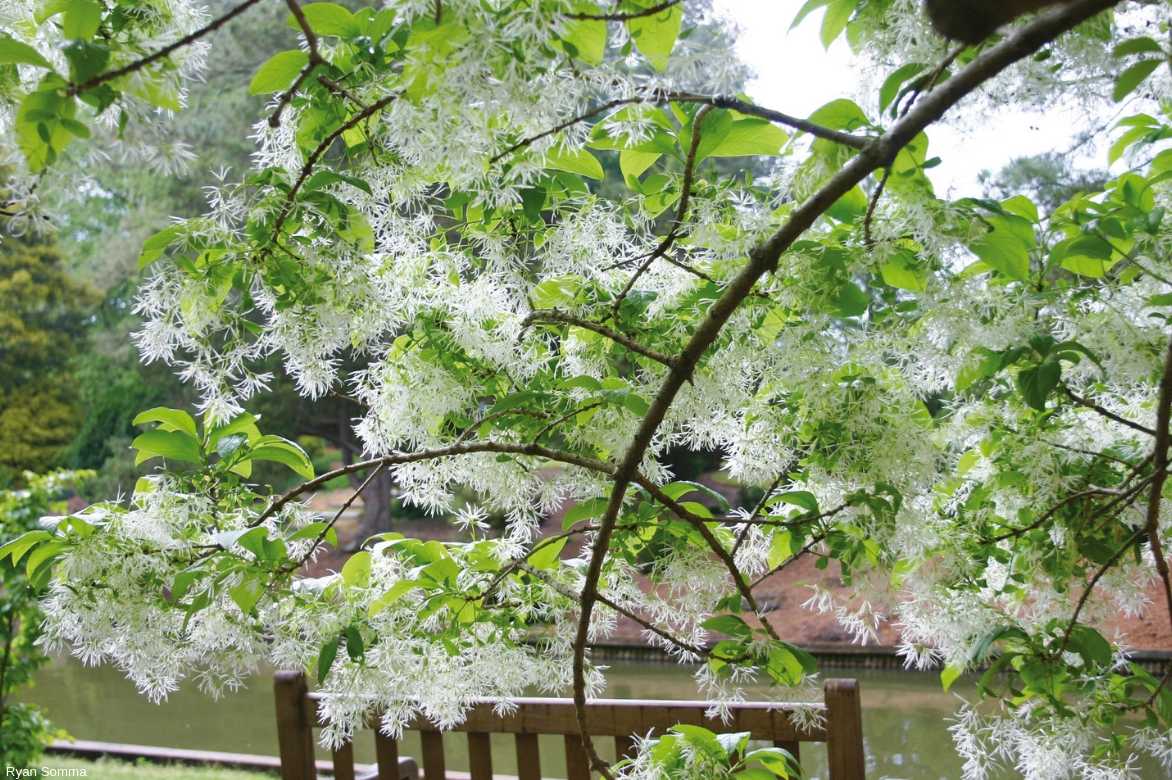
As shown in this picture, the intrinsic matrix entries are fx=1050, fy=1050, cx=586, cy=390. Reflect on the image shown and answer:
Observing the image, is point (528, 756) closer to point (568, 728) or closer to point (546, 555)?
point (568, 728)

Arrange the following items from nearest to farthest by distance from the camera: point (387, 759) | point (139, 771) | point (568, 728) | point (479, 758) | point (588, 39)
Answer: point (588, 39) < point (568, 728) < point (479, 758) < point (387, 759) < point (139, 771)

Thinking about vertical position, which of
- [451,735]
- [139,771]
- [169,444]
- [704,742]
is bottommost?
[451,735]

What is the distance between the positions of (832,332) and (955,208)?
0.20m

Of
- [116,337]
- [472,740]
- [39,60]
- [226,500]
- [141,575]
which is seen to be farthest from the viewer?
[116,337]

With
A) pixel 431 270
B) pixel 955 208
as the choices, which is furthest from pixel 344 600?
pixel 955 208

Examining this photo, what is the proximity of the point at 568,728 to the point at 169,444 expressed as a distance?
1019 mm

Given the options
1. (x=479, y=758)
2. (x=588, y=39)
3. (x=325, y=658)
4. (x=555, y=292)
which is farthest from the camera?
(x=479, y=758)

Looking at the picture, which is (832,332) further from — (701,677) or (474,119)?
(474,119)

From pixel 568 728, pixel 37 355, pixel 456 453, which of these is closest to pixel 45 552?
pixel 456 453

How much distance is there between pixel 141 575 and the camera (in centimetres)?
115

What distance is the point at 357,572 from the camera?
133 cm

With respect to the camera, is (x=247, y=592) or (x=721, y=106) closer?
(x=721, y=106)

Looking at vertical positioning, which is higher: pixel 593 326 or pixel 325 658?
pixel 593 326

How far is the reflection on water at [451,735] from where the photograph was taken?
216 inches
